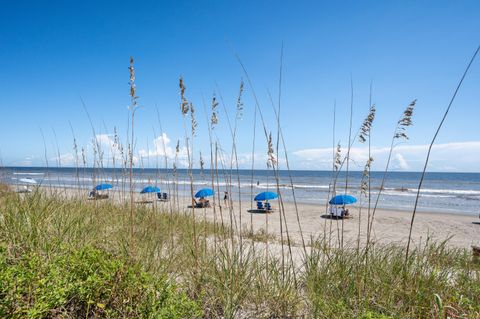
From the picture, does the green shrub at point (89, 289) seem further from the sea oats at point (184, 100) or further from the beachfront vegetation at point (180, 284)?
the sea oats at point (184, 100)

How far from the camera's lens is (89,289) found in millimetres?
1953

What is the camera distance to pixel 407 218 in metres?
15.2

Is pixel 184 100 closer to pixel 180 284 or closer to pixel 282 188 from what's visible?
pixel 180 284

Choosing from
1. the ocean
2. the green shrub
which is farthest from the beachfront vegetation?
the ocean

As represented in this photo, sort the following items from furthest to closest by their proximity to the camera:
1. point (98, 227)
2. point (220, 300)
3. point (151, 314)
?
point (98, 227)
point (220, 300)
point (151, 314)

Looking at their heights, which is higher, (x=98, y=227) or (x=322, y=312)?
(x=98, y=227)

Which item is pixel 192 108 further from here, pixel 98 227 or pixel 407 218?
pixel 407 218

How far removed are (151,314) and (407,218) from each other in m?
16.7

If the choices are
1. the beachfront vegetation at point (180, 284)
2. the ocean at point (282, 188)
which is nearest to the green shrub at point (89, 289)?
the beachfront vegetation at point (180, 284)

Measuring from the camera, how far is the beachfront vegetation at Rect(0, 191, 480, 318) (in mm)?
1905

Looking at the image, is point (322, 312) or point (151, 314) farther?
point (322, 312)

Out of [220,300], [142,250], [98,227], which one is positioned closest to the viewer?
[220,300]

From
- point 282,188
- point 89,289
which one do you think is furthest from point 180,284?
point 282,188

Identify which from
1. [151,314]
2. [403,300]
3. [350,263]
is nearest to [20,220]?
[151,314]
